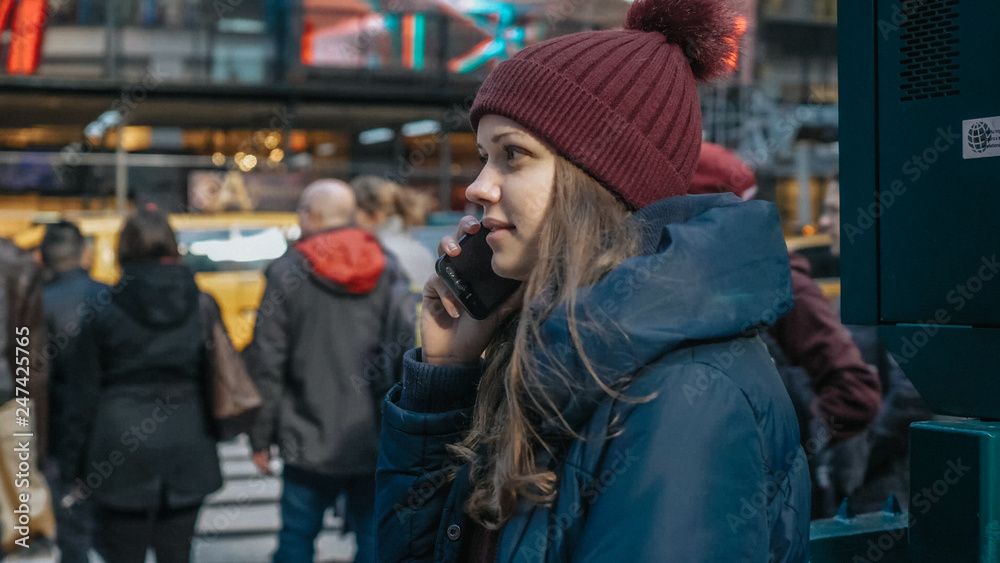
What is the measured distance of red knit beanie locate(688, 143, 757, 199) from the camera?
3.14m

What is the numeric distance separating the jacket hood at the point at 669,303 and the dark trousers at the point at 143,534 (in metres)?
3.73

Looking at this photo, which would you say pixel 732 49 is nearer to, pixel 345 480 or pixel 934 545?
pixel 934 545

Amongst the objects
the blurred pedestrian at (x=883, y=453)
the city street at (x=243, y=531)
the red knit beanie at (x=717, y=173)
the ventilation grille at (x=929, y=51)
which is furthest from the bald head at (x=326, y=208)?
the ventilation grille at (x=929, y=51)

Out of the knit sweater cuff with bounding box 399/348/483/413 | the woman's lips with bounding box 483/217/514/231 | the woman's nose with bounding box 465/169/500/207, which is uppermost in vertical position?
the woman's nose with bounding box 465/169/500/207

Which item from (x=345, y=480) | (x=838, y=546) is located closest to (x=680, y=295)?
(x=838, y=546)

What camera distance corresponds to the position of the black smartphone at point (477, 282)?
1.96 meters

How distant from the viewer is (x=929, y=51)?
1.70 meters

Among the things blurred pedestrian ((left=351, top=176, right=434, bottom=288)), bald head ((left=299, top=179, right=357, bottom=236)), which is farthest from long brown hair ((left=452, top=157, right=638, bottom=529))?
blurred pedestrian ((left=351, top=176, right=434, bottom=288))

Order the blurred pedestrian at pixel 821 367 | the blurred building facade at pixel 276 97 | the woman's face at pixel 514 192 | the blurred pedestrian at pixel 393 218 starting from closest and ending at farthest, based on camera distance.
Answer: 1. the woman's face at pixel 514 192
2. the blurred pedestrian at pixel 821 367
3. the blurred pedestrian at pixel 393 218
4. the blurred building facade at pixel 276 97

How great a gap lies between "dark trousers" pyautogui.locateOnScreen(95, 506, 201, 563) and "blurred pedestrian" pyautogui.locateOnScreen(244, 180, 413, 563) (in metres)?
0.52

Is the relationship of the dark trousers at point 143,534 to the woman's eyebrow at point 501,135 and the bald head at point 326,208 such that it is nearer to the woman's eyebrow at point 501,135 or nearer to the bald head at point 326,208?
the bald head at point 326,208

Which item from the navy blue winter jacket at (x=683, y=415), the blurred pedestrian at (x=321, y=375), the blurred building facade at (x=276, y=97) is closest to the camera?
the navy blue winter jacket at (x=683, y=415)

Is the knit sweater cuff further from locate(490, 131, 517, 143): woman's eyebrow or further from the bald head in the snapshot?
the bald head

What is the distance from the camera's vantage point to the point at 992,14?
5.24 ft
